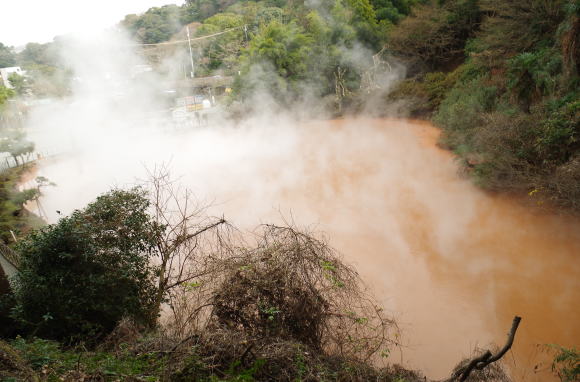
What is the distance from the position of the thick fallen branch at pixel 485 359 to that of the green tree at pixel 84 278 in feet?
10.3

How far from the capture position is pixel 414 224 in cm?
703

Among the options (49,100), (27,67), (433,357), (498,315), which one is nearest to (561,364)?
(498,315)

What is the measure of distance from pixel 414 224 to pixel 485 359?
4.41 meters

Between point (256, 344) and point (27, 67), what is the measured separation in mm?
19014

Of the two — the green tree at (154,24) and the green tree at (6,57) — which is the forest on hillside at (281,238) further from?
the green tree at (154,24)

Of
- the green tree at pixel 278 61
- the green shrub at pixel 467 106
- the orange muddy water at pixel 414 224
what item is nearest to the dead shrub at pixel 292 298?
the orange muddy water at pixel 414 224

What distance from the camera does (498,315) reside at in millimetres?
4902

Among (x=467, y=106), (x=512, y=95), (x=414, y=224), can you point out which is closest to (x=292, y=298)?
(x=414, y=224)

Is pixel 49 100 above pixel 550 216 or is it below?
above

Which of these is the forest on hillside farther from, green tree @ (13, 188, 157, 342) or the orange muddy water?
the orange muddy water

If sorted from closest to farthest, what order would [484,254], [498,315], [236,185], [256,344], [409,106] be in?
[256,344] < [498,315] < [484,254] < [236,185] < [409,106]

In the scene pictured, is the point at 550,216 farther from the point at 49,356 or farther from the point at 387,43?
the point at 387,43

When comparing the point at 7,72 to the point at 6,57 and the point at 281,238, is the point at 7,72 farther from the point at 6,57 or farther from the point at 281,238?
the point at 281,238

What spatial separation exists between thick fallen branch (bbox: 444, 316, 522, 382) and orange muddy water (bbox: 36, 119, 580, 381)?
1.46 metres
